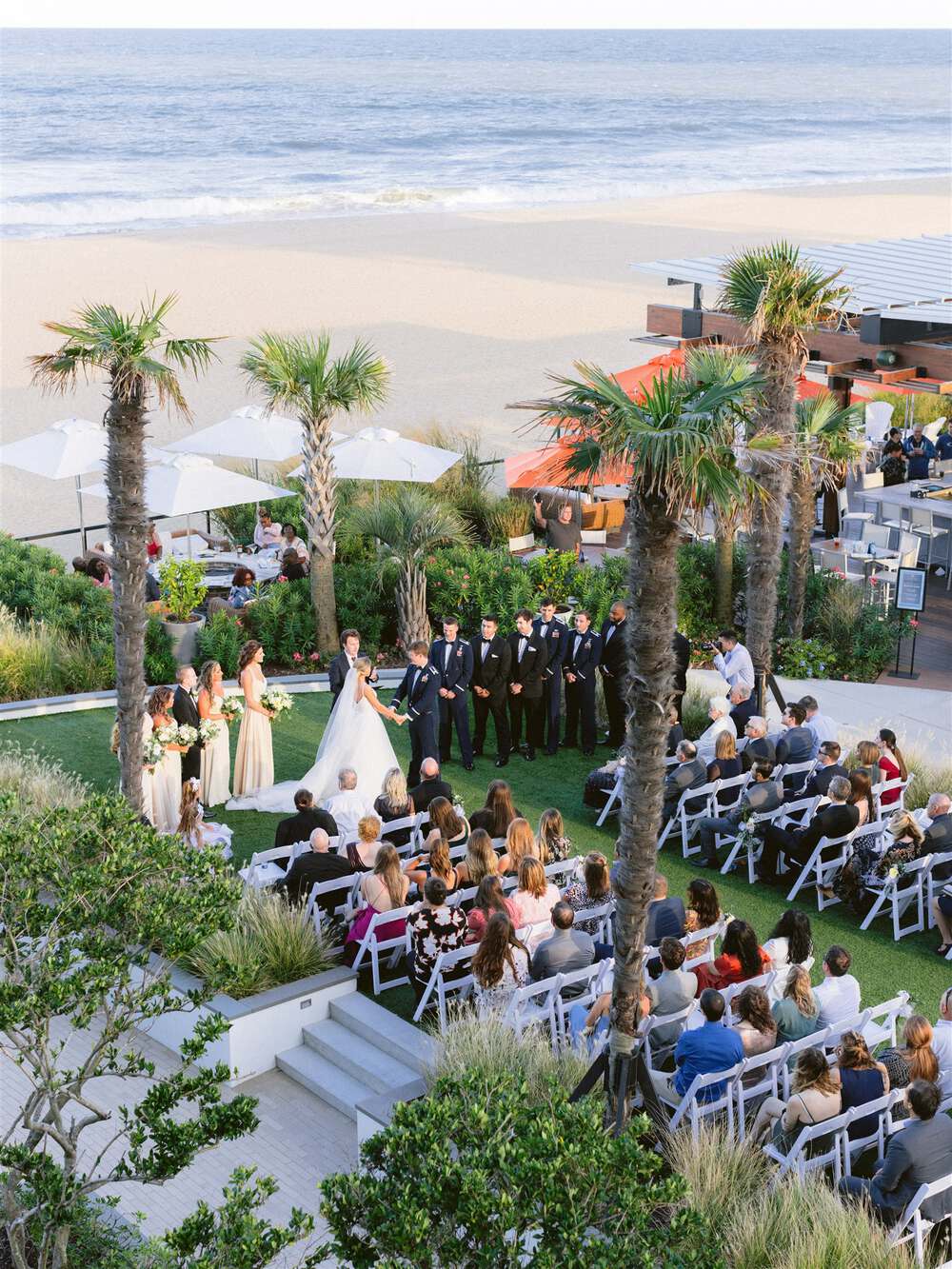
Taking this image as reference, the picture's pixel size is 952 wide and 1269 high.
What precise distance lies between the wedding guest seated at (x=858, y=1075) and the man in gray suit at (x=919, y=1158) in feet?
2.16

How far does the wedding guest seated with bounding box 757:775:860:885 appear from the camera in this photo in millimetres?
12289

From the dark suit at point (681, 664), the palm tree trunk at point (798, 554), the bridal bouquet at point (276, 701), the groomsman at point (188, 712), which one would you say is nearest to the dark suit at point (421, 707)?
the bridal bouquet at point (276, 701)

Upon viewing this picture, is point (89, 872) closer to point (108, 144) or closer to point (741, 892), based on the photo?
point (741, 892)

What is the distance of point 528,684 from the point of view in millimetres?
15773

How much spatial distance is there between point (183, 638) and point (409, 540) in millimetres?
3067

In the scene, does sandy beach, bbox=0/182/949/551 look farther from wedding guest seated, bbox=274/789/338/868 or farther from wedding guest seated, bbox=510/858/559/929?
wedding guest seated, bbox=510/858/559/929

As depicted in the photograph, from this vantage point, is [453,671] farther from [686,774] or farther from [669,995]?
[669,995]

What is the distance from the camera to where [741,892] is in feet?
42.7

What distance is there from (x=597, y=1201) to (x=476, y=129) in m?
109

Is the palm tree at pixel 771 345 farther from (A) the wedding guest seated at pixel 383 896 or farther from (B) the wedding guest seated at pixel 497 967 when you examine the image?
(B) the wedding guest seated at pixel 497 967

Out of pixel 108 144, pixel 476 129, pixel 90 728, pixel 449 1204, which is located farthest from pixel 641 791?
pixel 476 129

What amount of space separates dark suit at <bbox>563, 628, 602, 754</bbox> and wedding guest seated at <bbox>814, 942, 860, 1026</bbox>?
645cm

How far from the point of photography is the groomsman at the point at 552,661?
15.9 meters

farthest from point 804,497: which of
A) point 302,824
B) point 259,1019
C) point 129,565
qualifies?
point 259,1019
